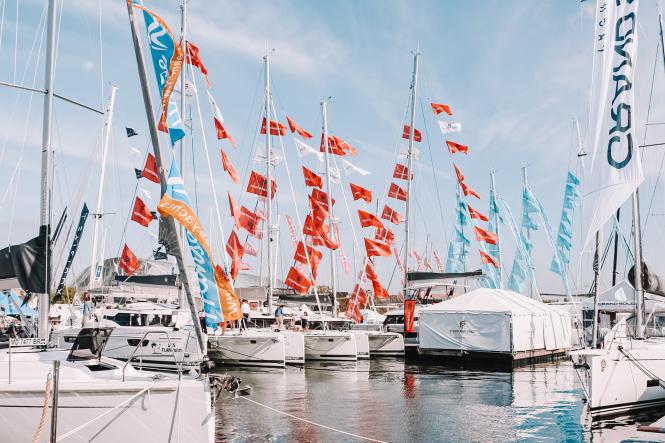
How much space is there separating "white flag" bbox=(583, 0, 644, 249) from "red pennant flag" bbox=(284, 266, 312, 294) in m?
20.5

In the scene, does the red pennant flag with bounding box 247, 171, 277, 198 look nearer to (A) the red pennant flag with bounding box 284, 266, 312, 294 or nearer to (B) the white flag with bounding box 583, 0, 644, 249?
(A) the red pennant flag with bounding box 284, 266, 312, 294

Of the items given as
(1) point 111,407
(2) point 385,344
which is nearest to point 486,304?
(2) point 385,344

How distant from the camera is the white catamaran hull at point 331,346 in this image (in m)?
32.2

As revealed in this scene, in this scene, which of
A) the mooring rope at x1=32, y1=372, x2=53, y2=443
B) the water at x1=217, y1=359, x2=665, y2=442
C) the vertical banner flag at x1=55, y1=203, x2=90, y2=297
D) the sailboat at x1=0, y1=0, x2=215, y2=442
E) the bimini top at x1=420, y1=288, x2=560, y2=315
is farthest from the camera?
the bimini top at x1=420, y1=288, x2=560, y2=315

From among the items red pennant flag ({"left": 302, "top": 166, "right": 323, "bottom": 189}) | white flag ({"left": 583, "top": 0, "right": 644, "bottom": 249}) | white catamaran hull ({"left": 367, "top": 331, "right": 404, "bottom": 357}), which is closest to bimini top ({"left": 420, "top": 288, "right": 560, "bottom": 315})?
white catamaran hull ({"left": 367, "top": 331, "right": 404, "bottom": 357})

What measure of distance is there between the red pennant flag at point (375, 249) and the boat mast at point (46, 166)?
22499 millimetres

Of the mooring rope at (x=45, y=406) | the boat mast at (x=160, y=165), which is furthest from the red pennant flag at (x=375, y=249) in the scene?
the mooring rope at (x=45, y=406)

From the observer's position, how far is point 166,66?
11.1m

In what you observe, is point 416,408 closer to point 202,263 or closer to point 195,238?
point 202,263

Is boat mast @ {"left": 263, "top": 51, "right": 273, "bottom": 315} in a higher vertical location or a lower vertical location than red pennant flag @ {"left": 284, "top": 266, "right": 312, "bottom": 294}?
higher

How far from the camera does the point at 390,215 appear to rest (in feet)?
128

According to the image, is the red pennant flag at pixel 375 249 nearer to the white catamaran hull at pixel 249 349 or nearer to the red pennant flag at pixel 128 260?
the white catamaran hull at pixel 249 349

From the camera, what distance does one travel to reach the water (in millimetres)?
14672

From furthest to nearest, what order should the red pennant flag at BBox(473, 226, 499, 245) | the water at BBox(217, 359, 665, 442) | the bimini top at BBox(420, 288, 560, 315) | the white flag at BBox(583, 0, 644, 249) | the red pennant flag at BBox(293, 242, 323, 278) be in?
the red pennant flag at BBox(473, 226, 499, 245) < the red pennant flag at BBox(293, 242, 323, 278) < the bimini top at BBox(420, 288, 560, 315) < the white flag at BBox(583, 0, 644, 249) < the water at BBox(217, 359, 665, 442)
